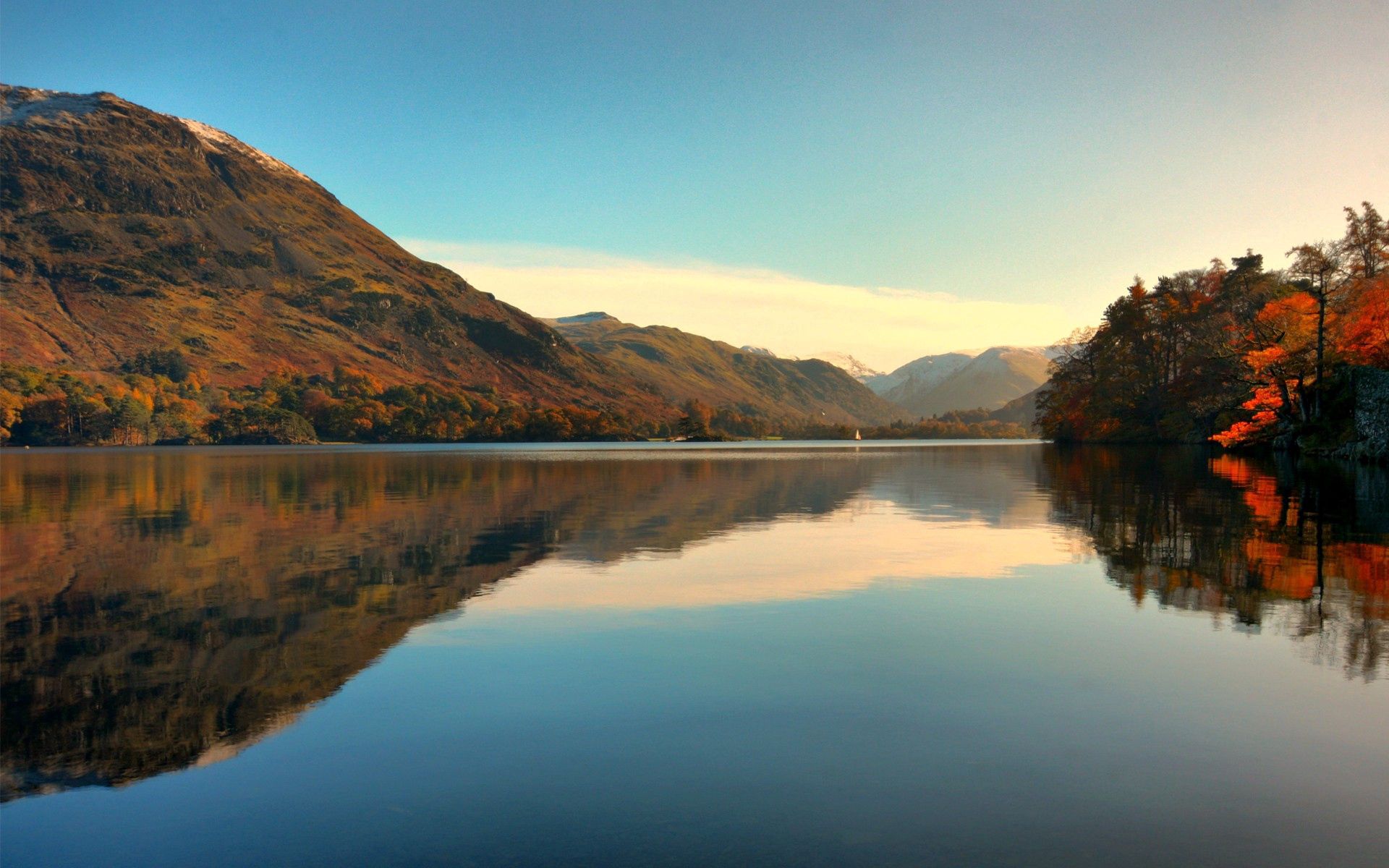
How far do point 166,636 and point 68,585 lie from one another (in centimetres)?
590

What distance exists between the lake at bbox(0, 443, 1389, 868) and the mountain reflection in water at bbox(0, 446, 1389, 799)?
11cm

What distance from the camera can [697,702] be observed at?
9.54 m

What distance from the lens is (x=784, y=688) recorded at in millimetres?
10055

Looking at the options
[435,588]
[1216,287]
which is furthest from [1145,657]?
[1216,287]

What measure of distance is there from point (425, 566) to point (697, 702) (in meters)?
11.3

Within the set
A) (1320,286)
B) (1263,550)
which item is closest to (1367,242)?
(1320,286)

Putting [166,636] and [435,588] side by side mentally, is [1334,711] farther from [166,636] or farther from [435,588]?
[166,636]

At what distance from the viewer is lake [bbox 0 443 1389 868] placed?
6441mm

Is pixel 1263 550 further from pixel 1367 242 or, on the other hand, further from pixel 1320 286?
pixel 1367 242

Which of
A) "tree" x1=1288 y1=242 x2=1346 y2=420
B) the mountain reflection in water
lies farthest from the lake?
"tree" x1=1288 y1=242 x2=1346 y2=420

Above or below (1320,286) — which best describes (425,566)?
below

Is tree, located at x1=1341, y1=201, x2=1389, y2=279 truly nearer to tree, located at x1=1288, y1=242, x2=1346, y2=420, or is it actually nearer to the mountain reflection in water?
tree, located at x1=1288, y1=242, x2=1346, y2=420

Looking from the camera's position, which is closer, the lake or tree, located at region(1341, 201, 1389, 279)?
the lake

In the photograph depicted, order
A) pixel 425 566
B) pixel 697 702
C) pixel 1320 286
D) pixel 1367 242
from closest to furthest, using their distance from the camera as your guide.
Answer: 1. pixel 697 702
2. pixel 425 566
3. pixel 1320 286
4. pixel 1367 242
